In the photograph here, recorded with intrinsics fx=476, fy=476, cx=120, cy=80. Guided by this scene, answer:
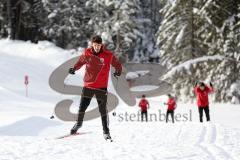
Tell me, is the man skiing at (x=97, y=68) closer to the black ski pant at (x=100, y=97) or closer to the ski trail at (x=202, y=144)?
the black ski pant at (x=100, y=97)

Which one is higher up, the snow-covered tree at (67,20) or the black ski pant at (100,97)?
the snow-covered tree at (67,20)

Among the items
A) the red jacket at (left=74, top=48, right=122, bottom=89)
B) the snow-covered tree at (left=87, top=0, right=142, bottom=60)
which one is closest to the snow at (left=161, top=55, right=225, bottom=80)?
the snow-covered tree at (left=87, top=0, right=142, bottom=60)

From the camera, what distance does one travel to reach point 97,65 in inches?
365

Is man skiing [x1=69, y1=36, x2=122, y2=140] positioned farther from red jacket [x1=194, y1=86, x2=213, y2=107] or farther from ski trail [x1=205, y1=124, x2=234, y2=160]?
red jacket [x1=194, y1=86, x2=213, y2=107]

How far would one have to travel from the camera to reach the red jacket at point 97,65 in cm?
927

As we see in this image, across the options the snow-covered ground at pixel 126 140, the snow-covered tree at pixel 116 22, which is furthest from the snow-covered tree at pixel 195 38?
the snow-covered tree at pixel 116 22

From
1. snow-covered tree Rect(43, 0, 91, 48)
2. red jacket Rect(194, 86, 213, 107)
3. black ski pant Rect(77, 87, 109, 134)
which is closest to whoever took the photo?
black ski pant Rect(77, 87, 109, 134)

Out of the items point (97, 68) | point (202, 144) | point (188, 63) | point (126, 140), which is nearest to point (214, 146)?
point (202, 144)

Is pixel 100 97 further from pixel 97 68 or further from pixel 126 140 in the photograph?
pixel 126 140

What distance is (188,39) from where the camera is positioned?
3161 cm

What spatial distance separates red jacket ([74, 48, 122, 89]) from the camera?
30.4 feet

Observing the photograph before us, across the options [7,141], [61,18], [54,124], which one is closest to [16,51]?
[61,18]

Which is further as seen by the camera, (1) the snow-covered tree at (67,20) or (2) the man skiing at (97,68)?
(1) the snow-covered tree at (67,20)

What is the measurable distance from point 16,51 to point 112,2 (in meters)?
10.1
